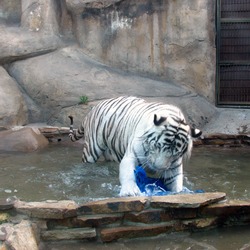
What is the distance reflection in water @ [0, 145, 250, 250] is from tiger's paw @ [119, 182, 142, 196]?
0.40 m

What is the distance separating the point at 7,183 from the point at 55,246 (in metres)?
1.75

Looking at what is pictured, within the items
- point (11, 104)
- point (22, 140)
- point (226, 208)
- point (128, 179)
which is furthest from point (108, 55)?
point (226, 208)

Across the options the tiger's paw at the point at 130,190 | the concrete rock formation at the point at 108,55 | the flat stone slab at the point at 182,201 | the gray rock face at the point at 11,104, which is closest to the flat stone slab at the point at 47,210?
the flat stone slab at the point at 182,201

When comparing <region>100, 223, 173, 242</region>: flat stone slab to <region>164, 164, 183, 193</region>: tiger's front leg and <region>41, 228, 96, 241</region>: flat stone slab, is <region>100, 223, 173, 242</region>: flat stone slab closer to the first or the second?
<region>41, 228, 96, 241</region>: flat stone slab

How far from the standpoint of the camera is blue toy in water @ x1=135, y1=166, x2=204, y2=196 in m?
4.76

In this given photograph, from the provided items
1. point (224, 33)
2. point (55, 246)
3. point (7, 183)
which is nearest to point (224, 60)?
point (224, 33)

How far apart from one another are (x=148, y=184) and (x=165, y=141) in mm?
445

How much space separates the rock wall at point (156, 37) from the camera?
28.5 ft

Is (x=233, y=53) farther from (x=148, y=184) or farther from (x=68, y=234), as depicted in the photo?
(x=68, y=234)

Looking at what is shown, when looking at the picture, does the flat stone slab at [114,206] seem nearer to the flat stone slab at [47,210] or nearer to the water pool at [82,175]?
the flat stone slab at [47,210]

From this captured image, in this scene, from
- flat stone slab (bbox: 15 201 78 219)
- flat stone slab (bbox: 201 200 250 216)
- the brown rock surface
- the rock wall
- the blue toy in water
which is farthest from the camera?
the rock wall

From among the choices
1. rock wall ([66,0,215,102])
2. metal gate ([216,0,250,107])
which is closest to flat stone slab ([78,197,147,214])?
rock wall ([66,0,215,102])

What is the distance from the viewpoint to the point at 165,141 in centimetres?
463

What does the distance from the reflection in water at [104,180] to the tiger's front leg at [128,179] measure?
1.21ft
